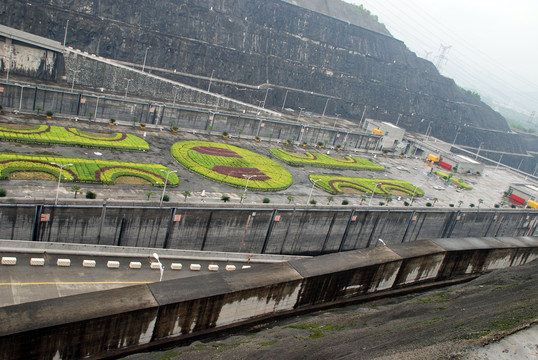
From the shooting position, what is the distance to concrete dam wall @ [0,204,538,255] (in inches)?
1576

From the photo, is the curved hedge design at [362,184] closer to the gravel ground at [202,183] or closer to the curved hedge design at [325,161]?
the gravel ground at [202,183]

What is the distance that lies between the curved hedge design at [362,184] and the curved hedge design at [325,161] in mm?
5491

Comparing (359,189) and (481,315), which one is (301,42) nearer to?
(359,189)

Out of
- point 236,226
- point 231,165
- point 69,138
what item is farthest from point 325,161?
point 69,138

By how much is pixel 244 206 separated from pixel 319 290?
1980 centimetres

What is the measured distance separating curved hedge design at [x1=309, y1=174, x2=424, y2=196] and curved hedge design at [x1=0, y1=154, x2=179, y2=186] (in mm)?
24493

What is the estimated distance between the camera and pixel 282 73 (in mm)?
136875

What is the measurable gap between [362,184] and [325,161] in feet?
35.9

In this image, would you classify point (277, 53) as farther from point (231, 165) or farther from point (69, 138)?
point (69, 138)

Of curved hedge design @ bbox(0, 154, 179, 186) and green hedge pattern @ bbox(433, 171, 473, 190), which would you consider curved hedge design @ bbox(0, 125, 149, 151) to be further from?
green hedge pattern @ bbox(433, 171, 473, 190)

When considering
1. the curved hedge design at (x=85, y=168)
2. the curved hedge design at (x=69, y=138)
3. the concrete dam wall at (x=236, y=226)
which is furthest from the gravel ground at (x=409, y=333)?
the curved hedge design at (x=69, y=138)

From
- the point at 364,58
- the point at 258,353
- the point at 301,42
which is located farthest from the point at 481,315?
the point at 364,58

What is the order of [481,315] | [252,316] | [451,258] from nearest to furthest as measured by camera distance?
[481,315] < [252,316] < [451,258]

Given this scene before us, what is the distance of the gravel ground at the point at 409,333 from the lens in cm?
2112
